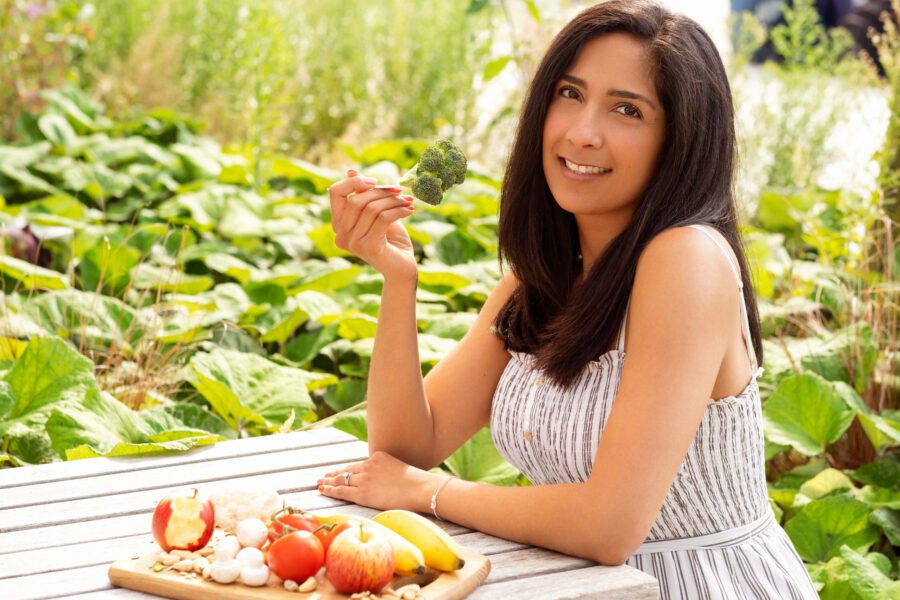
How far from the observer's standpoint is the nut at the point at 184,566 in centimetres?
156

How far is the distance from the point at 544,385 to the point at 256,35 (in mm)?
3367

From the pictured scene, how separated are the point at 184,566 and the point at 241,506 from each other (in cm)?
15

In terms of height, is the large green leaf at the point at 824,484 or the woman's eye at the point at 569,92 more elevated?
the woman's eye at the point at 569,92

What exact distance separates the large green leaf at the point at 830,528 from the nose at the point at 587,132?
126cm

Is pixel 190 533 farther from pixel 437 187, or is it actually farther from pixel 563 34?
pixel 563 34

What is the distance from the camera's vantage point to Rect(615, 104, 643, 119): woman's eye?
189 centimetres

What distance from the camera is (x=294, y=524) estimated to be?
158 centimetres

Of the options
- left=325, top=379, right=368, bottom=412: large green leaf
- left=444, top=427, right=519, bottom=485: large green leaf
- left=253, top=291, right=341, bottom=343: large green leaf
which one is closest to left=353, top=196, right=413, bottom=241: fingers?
left=444, top=427, right=519, bottom=485: large green leaf

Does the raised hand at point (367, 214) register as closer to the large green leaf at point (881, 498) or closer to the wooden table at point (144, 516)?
the wooden table at point (144, 516)

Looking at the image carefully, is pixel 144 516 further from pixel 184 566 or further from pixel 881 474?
pixel 881 474

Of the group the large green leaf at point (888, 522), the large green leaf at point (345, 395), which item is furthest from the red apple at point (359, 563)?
the large green leaf at point (345, 395)

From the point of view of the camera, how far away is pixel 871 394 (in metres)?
3.38

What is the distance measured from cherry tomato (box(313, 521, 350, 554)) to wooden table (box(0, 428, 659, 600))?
191 millimetres

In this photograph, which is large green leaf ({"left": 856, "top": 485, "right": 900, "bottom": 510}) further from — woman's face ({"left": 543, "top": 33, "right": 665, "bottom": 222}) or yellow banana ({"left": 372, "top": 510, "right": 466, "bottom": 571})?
yellow banana ({"left": 372, "top": 510, "right": 466, "bottom": 571})
